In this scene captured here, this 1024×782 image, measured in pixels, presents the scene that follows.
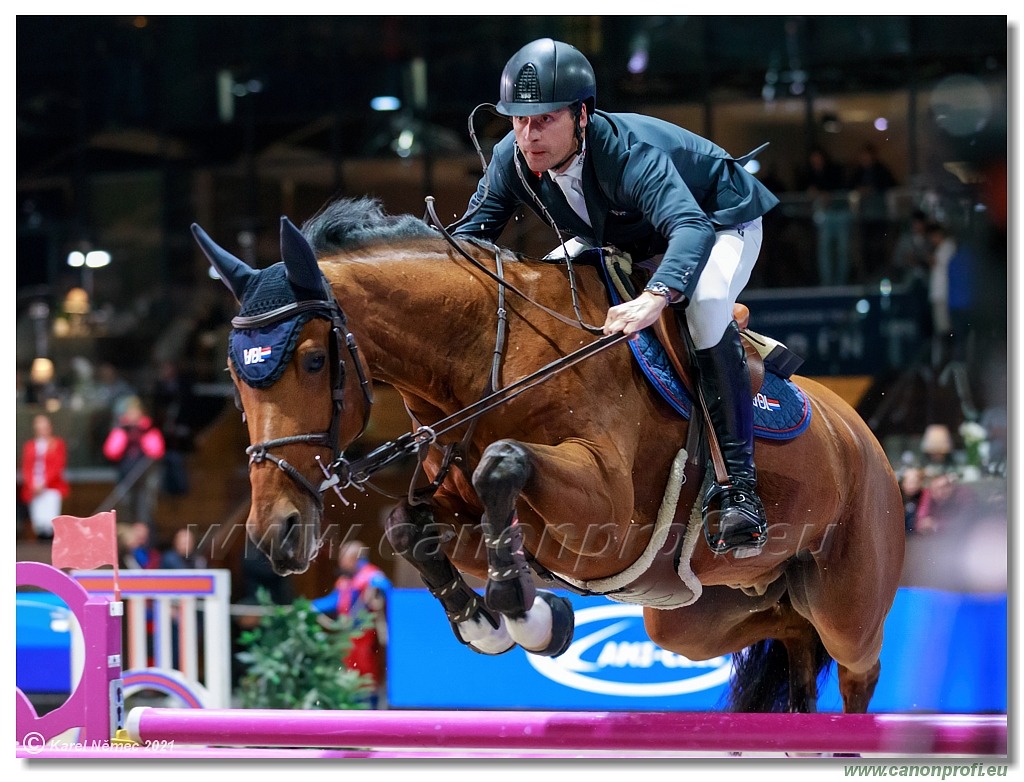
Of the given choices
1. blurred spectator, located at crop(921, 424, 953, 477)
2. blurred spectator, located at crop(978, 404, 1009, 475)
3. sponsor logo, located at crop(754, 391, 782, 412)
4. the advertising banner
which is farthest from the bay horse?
blurred spectator, located at crop(978, 404, 1009, 475)

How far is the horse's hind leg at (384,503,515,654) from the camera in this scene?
3.10 m

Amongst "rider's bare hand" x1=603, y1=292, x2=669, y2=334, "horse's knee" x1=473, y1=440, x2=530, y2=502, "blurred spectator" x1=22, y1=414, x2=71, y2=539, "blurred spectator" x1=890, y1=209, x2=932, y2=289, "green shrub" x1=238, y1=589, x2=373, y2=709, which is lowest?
"green shrub" x1=238, y1=589, x2=373, y2=709

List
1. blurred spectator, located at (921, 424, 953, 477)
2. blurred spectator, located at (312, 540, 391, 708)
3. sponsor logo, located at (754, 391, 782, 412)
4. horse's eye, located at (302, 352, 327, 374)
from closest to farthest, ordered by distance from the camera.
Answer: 1. horse's eye, located at (302, 352, 327, 374)
2. sponsor logo, located at (754, 391, 782, 412)
3. blurred spectator, located at (312, 540, 391, 708)
4. blurred spectator, located at (921, 424, 953, 477)

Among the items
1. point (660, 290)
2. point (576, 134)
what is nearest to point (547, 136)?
point (576, 134)

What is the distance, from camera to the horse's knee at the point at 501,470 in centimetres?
270

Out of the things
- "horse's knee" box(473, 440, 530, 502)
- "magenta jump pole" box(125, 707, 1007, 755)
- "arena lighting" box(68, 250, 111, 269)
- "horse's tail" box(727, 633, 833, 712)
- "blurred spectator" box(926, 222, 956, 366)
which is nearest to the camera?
"horse's knee" box(473, 440, 530, 502)

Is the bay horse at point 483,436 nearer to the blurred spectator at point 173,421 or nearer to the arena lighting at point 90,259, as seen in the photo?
the blurred spectator at point 173,421

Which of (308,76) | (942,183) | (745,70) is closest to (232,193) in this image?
(308,76)

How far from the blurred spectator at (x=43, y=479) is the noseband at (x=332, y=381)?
6771 mm

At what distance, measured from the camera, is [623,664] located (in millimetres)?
6152

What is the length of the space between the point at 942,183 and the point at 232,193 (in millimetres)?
6062

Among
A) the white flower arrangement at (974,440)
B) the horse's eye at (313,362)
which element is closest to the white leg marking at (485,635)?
the horse's eye at (313,362)

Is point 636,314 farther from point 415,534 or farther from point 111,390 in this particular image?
point 111,390

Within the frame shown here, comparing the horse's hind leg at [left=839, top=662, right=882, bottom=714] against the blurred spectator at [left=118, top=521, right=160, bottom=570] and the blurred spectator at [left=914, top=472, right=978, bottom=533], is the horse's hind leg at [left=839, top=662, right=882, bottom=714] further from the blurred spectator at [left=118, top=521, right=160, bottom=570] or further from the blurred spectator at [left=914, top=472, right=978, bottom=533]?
the blurred spectator at [left=118, top=521, right=160, bottom=570]
